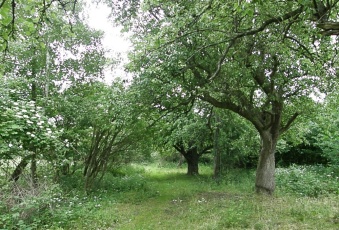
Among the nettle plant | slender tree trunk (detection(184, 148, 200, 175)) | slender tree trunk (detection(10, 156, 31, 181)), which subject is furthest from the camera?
slender tree trunk (detection(184, 148, 200, 175))

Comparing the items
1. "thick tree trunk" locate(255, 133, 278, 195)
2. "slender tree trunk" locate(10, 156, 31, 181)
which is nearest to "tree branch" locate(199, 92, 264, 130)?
"thick tree trunk" locate(255, 133, 278, 195)

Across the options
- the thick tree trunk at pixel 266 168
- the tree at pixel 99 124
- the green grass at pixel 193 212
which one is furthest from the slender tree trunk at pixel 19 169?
the thick tree trunk at pixel 266 168

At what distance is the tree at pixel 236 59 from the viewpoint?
235 inches

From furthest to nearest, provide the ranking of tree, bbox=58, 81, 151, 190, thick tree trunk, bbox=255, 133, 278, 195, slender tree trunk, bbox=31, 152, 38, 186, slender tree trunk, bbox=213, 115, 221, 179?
slender tree trunk, bbox=213, 115, 221, 179, thick tree trunk, bbox=255, 133, 278, 195, tree, bbox=58, 81, 151, 190, slender tree trunk, bbox=31, 152, 38, 186

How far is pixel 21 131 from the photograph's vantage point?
21.4 ft

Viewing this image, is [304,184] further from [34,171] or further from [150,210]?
[34,171]

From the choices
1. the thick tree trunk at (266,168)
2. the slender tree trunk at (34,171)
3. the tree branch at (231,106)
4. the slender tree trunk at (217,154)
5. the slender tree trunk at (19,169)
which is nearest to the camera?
the slender tree trunk at (19,169)

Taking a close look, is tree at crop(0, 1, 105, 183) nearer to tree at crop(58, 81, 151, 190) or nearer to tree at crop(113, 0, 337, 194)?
tree at crop(58, 81, 151, 190)

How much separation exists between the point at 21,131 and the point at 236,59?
18.9 feet

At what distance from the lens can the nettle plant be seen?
6152 mm

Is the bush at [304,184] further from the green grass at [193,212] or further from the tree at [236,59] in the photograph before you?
the tree at [236,59]

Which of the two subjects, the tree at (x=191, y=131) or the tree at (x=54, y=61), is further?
the tree at (x=191, y=131)

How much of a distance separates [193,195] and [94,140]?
4.47 metres

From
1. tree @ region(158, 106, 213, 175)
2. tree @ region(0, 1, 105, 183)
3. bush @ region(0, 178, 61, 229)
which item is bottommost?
bush @ region(0, 178, 61, 229)
